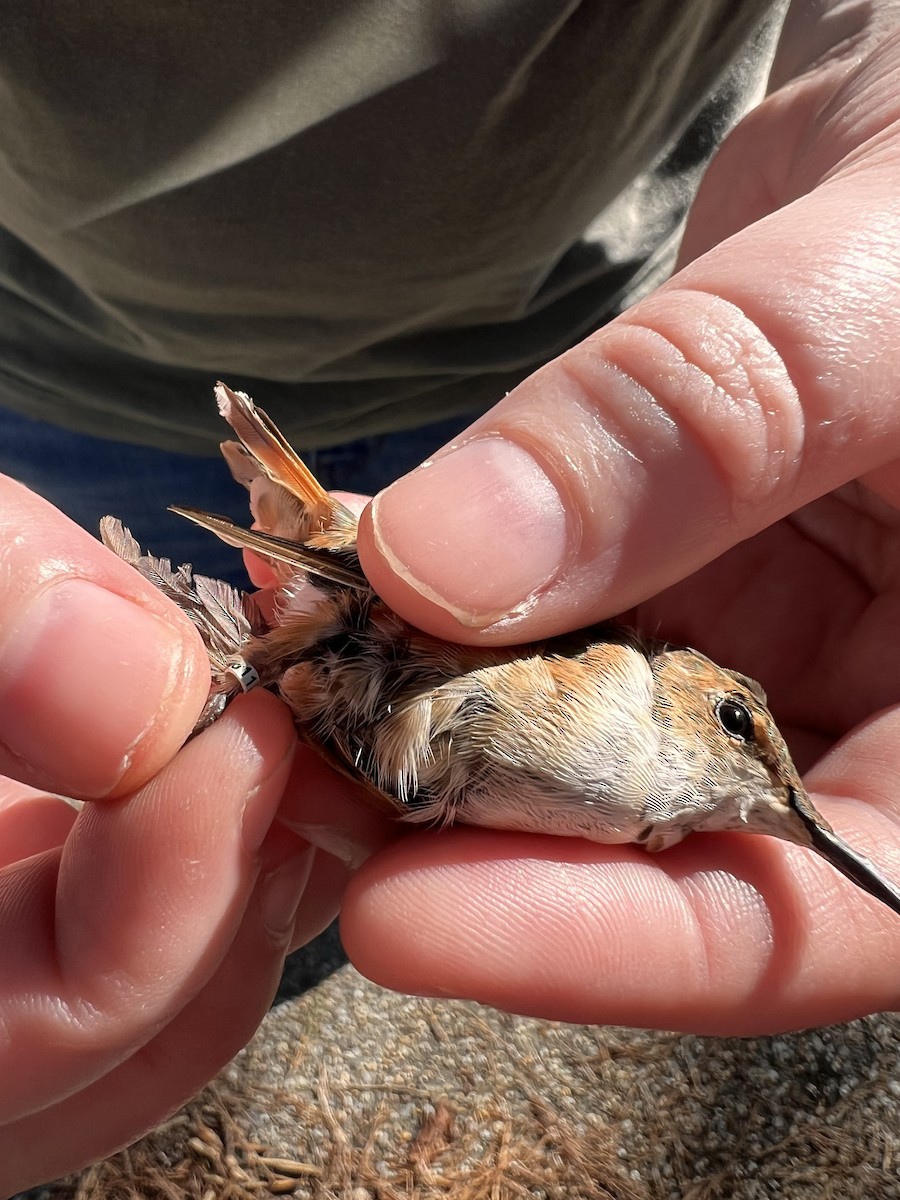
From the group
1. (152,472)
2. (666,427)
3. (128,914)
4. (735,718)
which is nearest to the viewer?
(666,427)

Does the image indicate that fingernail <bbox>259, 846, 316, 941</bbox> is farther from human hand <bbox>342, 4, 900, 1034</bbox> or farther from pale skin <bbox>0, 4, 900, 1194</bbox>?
human hand <bbox>342, 4, 900, 1034</bbox>

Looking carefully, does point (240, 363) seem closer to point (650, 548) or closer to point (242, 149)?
point (242, 149)

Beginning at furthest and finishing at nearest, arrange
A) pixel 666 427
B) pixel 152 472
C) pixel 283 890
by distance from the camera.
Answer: pixel 152 472, pixel 283 890, pixel 666 427

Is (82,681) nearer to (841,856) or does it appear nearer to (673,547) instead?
(673,547)

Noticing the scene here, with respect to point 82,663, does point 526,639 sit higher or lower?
lower

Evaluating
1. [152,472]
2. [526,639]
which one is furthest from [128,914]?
[152,472]

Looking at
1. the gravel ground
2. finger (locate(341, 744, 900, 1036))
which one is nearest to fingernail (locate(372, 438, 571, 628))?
finger (locate(341, 744, 900, 1036))
